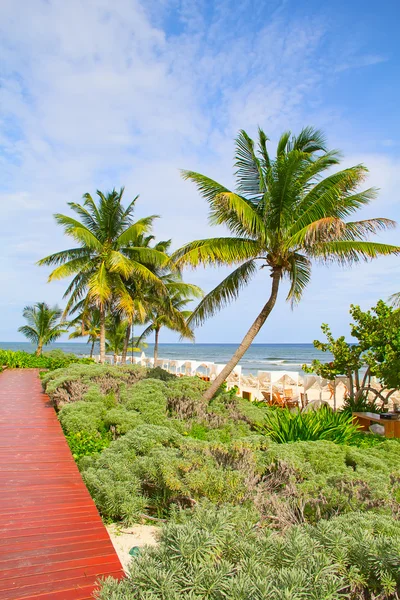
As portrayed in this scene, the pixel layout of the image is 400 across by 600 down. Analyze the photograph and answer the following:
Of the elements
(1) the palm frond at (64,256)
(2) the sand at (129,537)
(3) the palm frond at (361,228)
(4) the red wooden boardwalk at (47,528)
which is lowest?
(2) the sand at (129,537)

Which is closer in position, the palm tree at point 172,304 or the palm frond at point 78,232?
the palm frond at point 78,232

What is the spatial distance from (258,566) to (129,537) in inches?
89.2

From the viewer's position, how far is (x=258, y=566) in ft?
6.38

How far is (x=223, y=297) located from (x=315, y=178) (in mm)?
3666

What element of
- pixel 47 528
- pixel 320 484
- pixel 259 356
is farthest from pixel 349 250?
pixel 259 356

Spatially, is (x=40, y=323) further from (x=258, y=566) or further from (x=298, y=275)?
(x=258, y=566)

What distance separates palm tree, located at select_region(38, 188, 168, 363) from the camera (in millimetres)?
15727

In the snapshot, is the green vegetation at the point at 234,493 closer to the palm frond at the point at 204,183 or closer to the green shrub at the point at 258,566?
the green shrub at the point at 258,566

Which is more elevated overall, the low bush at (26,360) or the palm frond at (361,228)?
the palm frond at (361,228)

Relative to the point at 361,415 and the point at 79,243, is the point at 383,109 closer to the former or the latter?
the point at 361,415

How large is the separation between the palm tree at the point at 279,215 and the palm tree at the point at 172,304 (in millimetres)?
5453

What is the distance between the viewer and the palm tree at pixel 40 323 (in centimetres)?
2677

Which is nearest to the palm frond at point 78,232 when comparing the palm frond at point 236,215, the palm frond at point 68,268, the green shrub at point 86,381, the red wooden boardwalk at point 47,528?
the palm frond at point 68,268

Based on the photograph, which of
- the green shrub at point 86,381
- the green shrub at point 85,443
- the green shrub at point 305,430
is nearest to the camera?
the green shrub at point 85,443
